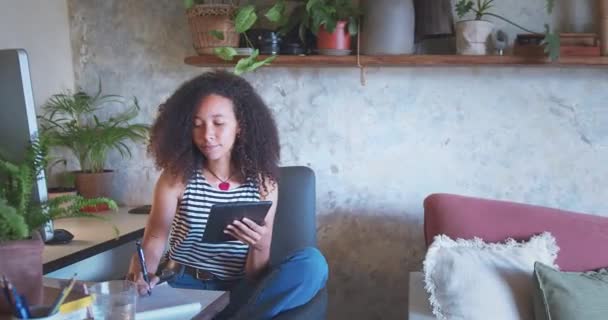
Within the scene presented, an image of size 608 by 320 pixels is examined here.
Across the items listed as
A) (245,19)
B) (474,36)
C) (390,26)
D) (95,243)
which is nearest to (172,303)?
(95,243)

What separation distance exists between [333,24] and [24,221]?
1334 millimetres

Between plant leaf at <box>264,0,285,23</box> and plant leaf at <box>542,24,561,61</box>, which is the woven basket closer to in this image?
plant leaf at <box>264,0,285,23</box>

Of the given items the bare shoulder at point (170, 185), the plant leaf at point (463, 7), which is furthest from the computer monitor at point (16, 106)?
the plant leaf at point (463, 7)

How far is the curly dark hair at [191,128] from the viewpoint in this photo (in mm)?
1835

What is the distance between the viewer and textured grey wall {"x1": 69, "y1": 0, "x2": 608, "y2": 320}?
2232 millimetres

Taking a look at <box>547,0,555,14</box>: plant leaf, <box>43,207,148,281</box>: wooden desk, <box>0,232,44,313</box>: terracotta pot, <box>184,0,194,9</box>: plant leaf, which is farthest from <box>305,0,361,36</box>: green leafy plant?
<box>0,232,44,313</box>: terracotta pot

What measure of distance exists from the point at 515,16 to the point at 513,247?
0.86m

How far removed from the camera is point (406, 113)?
234cm

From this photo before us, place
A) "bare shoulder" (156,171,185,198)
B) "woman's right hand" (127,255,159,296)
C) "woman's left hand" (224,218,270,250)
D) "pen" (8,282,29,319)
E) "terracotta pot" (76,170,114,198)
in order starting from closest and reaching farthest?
"pen" (8,282,29,319)
"woman's right hand" (127,255,159,296)
"woman's left hand" (224,218,270,250)
"bare shoulder" (156,171,185,198)
"terracotta pot" (76,170,114,198)

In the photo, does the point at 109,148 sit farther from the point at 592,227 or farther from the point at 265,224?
the point at 592,227

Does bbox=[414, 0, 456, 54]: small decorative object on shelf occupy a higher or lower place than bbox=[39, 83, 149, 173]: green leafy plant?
higher

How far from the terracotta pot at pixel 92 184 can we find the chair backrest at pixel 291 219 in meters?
0.78

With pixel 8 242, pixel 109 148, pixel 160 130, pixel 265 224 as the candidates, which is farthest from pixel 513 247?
pixel 109 148

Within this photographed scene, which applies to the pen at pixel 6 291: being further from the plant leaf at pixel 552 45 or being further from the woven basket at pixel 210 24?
the plant leaf at pixel 552 45
